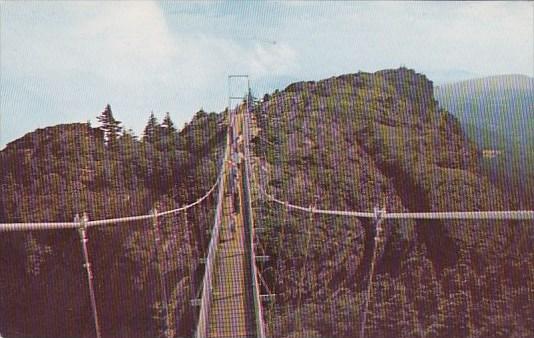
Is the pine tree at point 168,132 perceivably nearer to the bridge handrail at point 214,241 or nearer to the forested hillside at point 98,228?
the forested hillside at point 98,228

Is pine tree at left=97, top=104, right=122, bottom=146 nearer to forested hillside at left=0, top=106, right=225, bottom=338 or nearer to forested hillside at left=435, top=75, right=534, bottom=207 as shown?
forested hillside at left=0, top=106, right=225, bottom=338

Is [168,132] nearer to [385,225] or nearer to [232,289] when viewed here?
[232,289]

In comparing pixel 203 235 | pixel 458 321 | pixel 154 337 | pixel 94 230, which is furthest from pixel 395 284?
pixel 94 230

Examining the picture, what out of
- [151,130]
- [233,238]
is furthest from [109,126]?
[233,238]

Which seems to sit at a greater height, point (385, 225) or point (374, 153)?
point (374, 153)

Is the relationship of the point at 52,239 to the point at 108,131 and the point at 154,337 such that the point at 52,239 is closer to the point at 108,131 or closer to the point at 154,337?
the point at 108,131

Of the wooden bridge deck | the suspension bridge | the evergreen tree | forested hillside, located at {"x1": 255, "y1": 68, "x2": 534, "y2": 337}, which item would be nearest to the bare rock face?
forested hillside, located at {"x1": 255, "y1": 68, "x2": 534, "y2": 337}

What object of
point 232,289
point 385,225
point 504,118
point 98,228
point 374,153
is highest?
point 374,153
